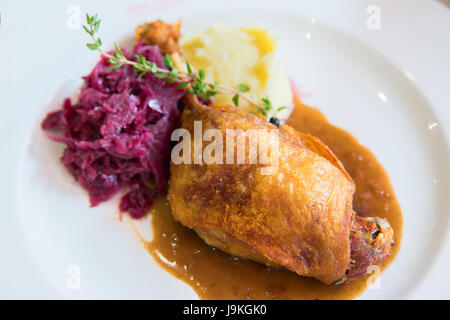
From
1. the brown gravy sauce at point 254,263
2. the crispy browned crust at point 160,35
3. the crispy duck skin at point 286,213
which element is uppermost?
the crispy browned crust at point 160,35

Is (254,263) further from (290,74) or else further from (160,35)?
(160,35)

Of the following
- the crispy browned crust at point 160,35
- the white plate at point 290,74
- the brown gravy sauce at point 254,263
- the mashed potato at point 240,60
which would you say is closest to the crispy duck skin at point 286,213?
the brown gravy sauce at point 254,263

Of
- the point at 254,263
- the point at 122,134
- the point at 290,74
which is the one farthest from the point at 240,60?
the point at 254,263

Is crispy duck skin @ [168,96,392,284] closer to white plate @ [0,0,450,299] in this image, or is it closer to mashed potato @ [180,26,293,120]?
white plate @ [0,0,450,299]

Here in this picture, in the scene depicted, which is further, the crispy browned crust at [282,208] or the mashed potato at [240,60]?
the mashed potato at [240,60]

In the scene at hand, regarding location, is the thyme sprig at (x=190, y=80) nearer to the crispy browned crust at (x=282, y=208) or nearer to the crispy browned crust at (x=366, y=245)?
the crispy browned crust at (x=282, y=208)
